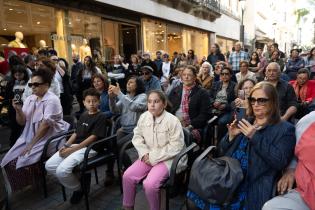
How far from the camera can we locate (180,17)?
56.0 feet

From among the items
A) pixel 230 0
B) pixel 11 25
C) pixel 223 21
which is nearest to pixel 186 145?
pixel 11 25

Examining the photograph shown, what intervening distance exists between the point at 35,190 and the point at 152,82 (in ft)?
8.47

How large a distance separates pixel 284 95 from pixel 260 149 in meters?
2.43

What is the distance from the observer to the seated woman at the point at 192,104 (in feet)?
13.0

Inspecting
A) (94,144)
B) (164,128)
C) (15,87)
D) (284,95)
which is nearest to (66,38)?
(15,87)

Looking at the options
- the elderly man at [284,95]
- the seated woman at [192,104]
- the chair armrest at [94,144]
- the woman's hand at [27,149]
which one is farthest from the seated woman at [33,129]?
the elderly man at [284,95]

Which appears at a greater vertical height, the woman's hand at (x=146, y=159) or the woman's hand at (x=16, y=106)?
the woman's hand at (x=16, y=106)

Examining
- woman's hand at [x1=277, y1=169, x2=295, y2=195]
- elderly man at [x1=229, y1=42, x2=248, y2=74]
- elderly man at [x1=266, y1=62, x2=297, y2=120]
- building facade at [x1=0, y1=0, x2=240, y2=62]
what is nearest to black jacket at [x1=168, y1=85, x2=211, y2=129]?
elderly man at [x1=266, y1=62, x2=297, y2=120]

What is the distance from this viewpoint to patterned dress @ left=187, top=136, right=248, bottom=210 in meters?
2.30

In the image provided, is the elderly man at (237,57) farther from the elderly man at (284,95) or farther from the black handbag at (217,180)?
the black handbag at (217,180)

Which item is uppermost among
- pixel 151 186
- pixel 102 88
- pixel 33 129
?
pixel 102 88

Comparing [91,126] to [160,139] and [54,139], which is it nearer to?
[54,139]

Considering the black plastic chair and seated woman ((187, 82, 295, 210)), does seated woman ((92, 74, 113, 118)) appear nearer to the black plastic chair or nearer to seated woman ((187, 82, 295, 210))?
the black plastic chair

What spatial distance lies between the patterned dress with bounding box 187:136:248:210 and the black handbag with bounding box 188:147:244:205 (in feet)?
0.18
